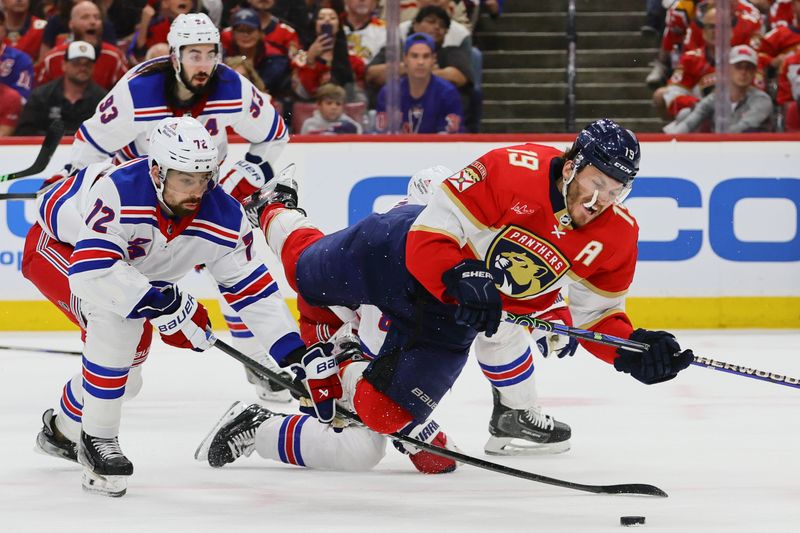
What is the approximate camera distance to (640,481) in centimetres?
Result: 402

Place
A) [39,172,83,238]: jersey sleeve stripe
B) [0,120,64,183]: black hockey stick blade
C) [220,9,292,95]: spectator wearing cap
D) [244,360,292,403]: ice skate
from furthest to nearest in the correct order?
[220,9,292,95]: spectator wearing cap < [0,120,64,183]: black hockey stick blade < [244,360,292,403]: ice skate < [39,172,83,238]: jersey sleeve stripe

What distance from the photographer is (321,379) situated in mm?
3850

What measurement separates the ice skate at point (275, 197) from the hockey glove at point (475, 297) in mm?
1309

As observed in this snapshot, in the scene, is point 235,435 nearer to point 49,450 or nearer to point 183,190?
point 49,450

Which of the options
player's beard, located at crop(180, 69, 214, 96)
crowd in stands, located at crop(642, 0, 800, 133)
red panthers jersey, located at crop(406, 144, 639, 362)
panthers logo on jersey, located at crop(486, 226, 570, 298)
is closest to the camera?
red panthers jersey, located at crop(406, 144, 639, 362)

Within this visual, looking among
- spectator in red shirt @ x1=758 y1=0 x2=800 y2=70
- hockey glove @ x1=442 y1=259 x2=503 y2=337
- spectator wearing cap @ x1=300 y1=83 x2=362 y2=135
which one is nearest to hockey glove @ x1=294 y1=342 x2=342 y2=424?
hockey glove @ x1=442 y1=259 x2=503 y2=337

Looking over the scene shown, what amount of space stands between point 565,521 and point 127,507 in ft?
3.80

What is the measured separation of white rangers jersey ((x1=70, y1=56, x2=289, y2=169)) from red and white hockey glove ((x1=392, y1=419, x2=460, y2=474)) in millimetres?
1747

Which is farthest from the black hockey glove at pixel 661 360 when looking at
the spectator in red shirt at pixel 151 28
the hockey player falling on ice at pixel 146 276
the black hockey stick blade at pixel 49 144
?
the spectator in red shirt at pixel 151 28

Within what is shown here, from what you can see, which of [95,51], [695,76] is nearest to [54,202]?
[95,51]

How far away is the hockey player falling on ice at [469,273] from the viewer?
12.0 feet

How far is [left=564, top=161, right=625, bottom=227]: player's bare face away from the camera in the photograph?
364cm

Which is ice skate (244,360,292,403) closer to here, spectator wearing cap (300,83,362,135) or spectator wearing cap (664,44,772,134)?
spectator wearing cap (300,83,362,135)

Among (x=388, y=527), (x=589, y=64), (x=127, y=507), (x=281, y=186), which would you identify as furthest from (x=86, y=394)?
(x=589, y=64)
